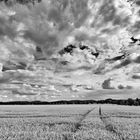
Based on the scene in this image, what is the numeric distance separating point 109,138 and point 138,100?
382 feet

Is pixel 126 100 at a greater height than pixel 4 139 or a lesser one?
greater

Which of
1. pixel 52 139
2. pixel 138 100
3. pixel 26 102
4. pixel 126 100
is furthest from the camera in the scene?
pixel 26 102

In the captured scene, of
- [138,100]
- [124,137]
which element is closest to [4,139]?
[124,137]

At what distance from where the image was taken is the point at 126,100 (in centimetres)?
13000

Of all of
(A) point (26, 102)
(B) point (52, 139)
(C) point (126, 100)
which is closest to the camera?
(B) point (52, 139)

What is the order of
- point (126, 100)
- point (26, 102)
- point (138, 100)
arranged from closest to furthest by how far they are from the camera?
point (138, 100)
point (126, 100)
point (26, 102)

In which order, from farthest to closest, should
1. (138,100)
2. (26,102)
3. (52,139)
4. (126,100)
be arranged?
(26,102), (126,100), (138,100), (52,139)

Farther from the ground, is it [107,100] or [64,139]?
[107,100]

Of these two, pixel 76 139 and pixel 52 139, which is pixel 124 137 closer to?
pixel 76 139

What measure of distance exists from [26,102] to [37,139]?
162455 mm

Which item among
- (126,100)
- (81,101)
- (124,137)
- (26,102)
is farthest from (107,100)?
(124,137)

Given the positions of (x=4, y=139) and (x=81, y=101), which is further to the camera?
(x=81, y=101)

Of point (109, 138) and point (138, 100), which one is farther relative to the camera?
point (138, 100)

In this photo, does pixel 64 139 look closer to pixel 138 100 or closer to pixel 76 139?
pixel 76 139
